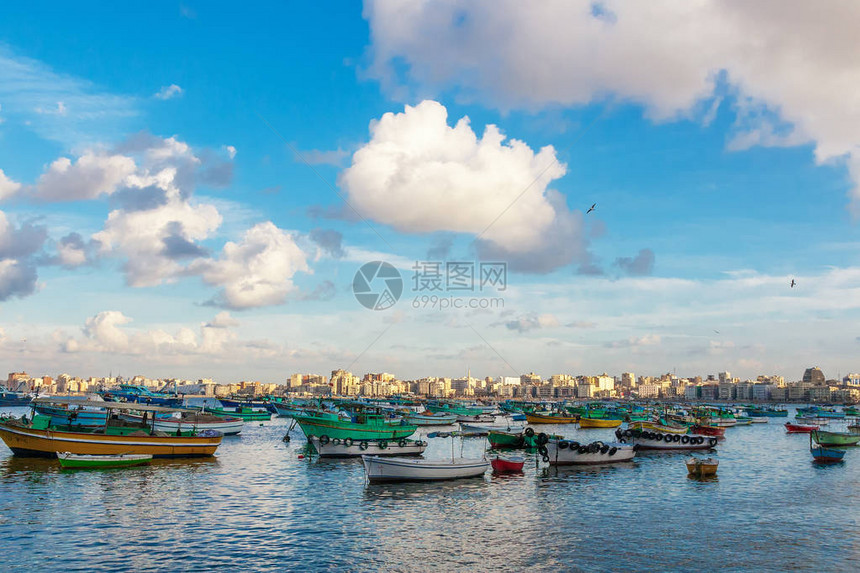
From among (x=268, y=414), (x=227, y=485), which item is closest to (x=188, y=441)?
(x=227, y=485)

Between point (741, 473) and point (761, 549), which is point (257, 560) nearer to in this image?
point (761, 549)

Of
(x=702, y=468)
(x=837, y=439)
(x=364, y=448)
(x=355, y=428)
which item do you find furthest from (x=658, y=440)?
(x=355, y=428)

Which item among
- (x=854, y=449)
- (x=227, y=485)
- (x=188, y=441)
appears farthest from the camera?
(x=854, y=449)

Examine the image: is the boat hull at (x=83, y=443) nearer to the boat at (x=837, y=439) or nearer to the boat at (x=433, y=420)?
the boat at (x=433, y=420)

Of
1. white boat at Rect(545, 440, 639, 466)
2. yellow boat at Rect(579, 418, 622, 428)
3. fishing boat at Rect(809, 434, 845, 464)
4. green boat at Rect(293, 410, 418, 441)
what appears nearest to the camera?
white boat at Rect(545, 440, 639, 466)

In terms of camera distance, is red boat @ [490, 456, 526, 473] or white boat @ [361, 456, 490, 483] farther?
red boat @ [490, 456, 526, 473]

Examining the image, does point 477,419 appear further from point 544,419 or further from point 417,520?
point 417,520

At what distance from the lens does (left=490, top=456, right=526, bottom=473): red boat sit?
4947 centimetres

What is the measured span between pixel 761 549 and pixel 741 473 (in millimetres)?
29423

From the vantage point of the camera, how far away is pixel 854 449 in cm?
7575

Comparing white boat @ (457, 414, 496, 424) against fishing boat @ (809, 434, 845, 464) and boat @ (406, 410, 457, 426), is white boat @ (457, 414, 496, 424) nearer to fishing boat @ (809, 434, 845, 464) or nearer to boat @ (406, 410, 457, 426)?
Result: boat @ (406, 410, 457, 426)

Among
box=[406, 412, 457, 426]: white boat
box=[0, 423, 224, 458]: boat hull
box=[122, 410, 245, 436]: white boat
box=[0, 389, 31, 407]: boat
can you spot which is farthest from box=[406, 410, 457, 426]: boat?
box=[0, 389, 31, 407]: boat

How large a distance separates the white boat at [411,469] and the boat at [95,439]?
822 inches

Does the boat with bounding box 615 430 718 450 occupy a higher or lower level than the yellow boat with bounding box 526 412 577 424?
higher
